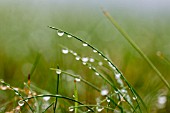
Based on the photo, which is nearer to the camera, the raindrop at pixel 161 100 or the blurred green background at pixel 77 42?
the raindrop at pixel 161 100

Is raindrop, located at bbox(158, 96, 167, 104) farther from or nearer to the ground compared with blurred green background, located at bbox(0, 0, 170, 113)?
nearer to the ground

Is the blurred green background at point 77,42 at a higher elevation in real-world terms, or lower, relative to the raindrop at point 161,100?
higher

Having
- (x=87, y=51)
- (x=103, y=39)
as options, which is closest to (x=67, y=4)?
(x=103, y=39)

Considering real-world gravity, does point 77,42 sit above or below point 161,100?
above

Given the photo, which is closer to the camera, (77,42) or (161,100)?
(161,100)

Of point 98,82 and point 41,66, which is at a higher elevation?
point 41,66

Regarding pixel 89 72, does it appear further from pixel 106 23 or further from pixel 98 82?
pixel 106 23

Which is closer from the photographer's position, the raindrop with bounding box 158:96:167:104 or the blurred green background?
the raindrop with bounding box 158:96:167:104

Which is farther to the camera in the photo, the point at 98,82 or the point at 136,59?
the point at 136,59
